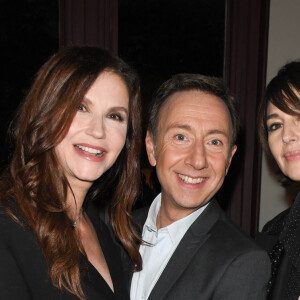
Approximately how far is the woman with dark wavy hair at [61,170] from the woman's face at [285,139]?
2.34ft

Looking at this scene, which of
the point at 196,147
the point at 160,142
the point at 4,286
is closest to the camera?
the point at 4,286

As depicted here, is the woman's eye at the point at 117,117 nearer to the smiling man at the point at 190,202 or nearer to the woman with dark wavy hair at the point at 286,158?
the smiling man at the point at 190,202

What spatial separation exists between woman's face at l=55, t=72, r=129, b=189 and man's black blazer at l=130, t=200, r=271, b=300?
1.66 feet

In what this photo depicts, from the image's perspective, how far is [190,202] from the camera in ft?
5.93

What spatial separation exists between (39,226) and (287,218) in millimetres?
1232

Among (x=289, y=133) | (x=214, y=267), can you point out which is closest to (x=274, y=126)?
(x=289, y=133)

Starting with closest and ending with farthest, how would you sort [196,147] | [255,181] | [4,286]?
[4,286], [196,147], [255,181]

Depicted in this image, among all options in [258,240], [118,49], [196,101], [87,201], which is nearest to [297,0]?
[118,49]

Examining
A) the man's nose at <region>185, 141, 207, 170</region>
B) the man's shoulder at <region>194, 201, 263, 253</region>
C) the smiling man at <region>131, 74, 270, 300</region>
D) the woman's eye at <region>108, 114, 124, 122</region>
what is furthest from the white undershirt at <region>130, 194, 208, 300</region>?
the woman's eye at <region>108, 114, 124, 122</region>

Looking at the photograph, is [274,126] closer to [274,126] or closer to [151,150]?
[274,126]

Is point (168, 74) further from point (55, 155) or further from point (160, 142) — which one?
point (55, 155)

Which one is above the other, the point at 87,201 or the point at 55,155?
the point at 55,155

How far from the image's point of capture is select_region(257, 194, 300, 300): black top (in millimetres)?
1725

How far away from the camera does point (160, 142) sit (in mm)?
1918
